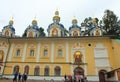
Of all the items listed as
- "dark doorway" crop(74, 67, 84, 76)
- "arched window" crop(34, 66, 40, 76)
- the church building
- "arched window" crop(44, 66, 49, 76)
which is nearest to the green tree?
the church building

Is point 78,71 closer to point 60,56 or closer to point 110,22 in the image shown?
point 60,56

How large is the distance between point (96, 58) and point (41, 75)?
910 centimetres

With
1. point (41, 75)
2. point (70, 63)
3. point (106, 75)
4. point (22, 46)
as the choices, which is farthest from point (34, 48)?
point (106, 75)

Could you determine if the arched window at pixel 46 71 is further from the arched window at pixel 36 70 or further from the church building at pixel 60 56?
the arched window at pixel 36 70

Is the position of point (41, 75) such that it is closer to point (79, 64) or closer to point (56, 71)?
point (56, 71)

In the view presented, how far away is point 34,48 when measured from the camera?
29.0 metres

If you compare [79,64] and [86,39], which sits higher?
[86,39]

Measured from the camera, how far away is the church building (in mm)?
26281

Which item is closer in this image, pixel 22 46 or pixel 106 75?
pixel 106 75

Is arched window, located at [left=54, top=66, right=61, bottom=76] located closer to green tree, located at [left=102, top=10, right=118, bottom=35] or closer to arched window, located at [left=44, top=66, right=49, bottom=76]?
arched window, located at [left=44, top=66, right=49, bottom=76]

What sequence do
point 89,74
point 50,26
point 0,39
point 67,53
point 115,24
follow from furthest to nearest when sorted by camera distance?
point 115,24 → point 50,26 → point 0,39 → point 67,53 → point 89,74

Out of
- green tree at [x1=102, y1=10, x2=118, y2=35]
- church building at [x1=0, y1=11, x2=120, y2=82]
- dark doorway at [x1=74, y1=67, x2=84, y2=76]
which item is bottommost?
dark doorway at [x1=74, y1=67, x2=84, y2=76]

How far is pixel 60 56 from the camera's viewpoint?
91.1 feet

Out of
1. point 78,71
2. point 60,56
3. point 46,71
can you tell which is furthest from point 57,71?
point 78,71
